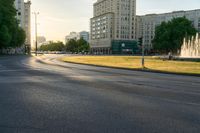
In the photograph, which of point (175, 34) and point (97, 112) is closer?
point (97, 112)

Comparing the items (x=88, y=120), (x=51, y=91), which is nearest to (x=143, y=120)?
(x=88, y=120)

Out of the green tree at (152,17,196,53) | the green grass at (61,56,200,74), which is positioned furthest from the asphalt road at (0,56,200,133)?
the green tree at (152,17,196,53)

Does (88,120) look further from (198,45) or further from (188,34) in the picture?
(188,34)

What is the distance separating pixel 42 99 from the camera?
10.4m

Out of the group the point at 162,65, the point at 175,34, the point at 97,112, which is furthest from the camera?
the point at 175,34

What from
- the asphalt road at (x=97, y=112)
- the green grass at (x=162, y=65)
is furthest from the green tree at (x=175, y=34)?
the asphalt road at (x=97, y=112)

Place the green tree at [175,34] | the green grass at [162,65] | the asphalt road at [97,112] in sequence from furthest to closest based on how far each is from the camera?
the green tree at [175,34] < the green grass at [162,65] < the asphalt road at [97,112]

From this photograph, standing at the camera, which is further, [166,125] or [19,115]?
[19,115]

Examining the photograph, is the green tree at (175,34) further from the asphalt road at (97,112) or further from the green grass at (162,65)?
the asphalt road at (97,112)

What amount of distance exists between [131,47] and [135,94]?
184335 millimetres

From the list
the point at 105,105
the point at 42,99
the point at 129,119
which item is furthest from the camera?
the point at 42,99

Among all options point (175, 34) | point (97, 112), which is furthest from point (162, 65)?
point (175, 34)

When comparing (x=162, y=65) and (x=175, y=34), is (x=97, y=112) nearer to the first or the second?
(x=162, y=65)

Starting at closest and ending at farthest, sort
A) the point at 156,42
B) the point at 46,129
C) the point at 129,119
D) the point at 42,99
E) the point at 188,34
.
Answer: the point at 46,129 → the point at 129,119 → the point at 42,99 → the point at 188,34 → the point at 156,42
